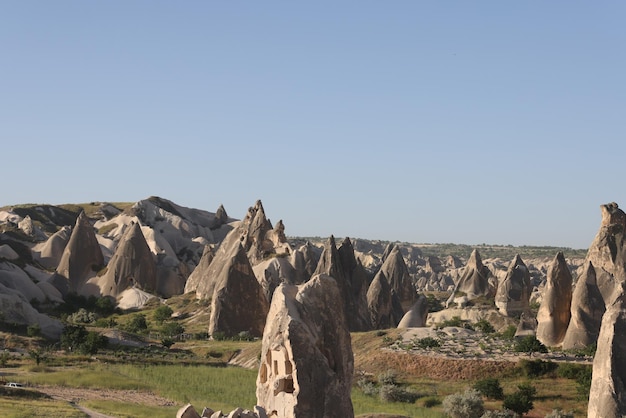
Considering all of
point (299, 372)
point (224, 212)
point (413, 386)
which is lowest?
point (413, 386)

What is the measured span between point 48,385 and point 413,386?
12.1 metres

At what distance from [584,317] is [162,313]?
26.8 metres

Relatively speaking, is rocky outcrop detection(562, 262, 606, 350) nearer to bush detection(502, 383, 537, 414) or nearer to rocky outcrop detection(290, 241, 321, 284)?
bush detection(502, 383, 537, 414)

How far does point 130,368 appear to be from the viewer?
107 feet

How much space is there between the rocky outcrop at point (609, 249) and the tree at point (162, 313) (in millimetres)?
24249

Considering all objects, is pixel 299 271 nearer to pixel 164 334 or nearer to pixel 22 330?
pixel 164 334

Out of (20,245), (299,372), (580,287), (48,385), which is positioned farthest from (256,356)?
(20,245)

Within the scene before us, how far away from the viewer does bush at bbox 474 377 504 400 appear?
28.2 metres

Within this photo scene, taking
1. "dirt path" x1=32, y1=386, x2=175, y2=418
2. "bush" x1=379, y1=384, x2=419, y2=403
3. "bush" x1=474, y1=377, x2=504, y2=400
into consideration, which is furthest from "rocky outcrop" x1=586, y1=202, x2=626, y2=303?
"dirt path" x1=32, y1=386, x2=175, y2=418

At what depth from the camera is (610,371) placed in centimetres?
1862

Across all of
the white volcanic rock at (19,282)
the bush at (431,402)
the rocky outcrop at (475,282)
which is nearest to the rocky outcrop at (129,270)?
the white volcanic rock at (19,282)

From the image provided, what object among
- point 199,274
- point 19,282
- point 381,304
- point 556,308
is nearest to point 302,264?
point 381,304

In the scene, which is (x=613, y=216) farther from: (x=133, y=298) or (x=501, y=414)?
(x=133, y=298)

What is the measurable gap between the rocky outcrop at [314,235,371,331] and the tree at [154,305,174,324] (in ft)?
30.8
